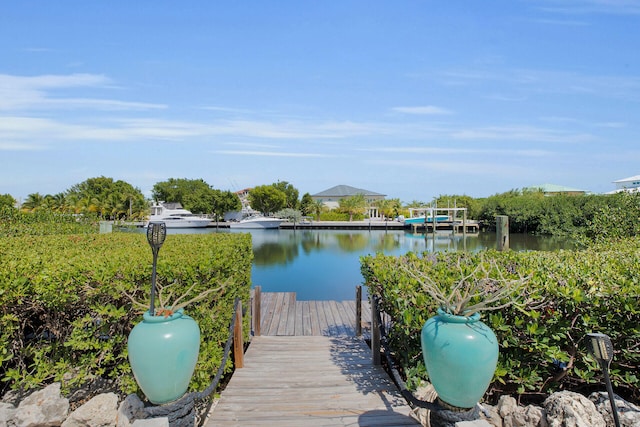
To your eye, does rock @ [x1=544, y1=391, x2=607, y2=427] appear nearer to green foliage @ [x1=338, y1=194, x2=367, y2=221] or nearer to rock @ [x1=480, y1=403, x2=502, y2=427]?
rock @ [x1=480, y1=403, x2=502, y2=427]

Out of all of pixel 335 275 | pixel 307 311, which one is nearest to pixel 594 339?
pixel 307 311

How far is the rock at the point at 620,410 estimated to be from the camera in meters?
2.81

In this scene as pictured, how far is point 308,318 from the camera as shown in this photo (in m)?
7.24

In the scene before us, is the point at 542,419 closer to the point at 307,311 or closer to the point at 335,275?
the point at 307,311

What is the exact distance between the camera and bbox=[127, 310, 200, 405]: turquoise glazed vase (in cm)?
214

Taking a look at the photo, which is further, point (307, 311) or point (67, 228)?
point (67, 228)

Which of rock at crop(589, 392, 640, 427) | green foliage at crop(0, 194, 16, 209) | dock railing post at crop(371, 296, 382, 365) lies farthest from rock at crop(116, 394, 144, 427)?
green foliage at crop(0, 194, 16, 209)

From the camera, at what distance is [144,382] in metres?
2.20

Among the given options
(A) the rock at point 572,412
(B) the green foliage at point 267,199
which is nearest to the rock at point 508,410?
(A) the rock at point 572,412

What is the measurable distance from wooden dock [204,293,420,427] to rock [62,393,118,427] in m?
0.74

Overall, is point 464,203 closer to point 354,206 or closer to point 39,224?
point 354,206

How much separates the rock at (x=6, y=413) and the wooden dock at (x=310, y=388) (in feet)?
5.03

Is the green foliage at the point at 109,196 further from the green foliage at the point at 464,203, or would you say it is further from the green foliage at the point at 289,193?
the green foliage at the point at 464,203

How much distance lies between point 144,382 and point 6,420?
5.91ft
